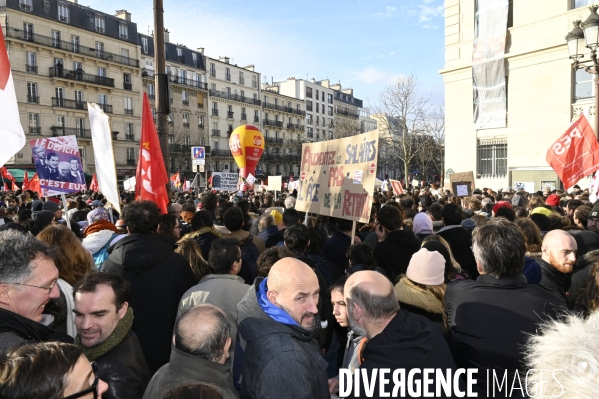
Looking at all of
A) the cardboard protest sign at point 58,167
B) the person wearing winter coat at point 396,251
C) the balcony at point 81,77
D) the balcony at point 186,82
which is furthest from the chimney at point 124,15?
the person wearing winter coat at point 396,251

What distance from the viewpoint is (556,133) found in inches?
722

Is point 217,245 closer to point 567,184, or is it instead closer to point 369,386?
point 369,386

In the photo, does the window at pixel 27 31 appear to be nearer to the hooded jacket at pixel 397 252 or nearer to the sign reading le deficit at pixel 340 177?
the sign reading le deficit at pixel 340 177

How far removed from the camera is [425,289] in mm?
3035

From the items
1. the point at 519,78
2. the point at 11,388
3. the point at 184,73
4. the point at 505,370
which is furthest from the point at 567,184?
the point at 184,73

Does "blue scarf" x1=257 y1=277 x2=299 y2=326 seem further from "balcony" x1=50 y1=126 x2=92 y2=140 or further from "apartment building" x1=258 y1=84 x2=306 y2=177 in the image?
"apartment building" x1=258 y1=84 x2=306 y2=177

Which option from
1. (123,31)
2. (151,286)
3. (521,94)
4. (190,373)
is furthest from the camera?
(123,31)

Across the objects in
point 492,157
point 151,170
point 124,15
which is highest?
point 124,15

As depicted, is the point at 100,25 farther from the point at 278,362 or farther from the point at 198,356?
the point at 278,362

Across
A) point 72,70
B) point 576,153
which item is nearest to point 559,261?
point 576,153

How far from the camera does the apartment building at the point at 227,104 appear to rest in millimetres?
56750

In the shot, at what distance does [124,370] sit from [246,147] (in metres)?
17.2

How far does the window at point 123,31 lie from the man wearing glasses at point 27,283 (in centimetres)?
4881

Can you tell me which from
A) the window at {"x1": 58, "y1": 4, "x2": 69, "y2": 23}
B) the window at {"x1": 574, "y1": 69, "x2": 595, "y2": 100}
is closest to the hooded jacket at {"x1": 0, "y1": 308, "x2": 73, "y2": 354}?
the window at {"x1": 574, "y1": 69, "x2": 595, "y2": 100}
